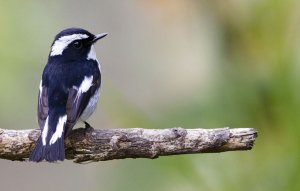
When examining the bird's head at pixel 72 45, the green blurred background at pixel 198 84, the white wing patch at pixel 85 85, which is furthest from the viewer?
the green blurred background at pixel 198 84

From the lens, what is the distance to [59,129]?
4520 mm

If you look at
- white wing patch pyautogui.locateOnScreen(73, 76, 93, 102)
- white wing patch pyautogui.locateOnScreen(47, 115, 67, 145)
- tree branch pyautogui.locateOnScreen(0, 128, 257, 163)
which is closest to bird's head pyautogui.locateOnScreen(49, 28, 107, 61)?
white wing patch pyautogui.locateOnScreen(73, 76, 93, 102)

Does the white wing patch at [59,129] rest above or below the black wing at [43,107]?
below

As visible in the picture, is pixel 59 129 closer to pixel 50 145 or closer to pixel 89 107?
pixel 50 145

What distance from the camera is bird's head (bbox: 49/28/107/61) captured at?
5.13 metres

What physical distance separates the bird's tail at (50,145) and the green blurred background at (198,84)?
95cm

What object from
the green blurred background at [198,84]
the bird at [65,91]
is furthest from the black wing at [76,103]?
the green blurred background at [198,84]

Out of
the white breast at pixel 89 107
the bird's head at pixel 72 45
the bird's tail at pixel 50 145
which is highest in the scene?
the bird's head at pixel 72 45

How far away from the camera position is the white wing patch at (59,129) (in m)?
4.41

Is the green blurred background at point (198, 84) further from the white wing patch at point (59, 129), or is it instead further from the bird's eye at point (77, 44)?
the white wing patch at point (59, 129)

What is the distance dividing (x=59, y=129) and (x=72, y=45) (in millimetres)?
794

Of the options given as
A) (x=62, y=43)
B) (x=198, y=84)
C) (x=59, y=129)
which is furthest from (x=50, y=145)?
(x=198, y=84)

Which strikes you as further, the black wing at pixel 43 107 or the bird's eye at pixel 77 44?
the bird's eye at pixel 77 44

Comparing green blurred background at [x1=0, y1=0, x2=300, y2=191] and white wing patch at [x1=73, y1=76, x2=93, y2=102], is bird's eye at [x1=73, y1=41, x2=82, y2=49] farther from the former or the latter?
green blurred background at [x1=0, y1=0, x2=300, y2=191]
